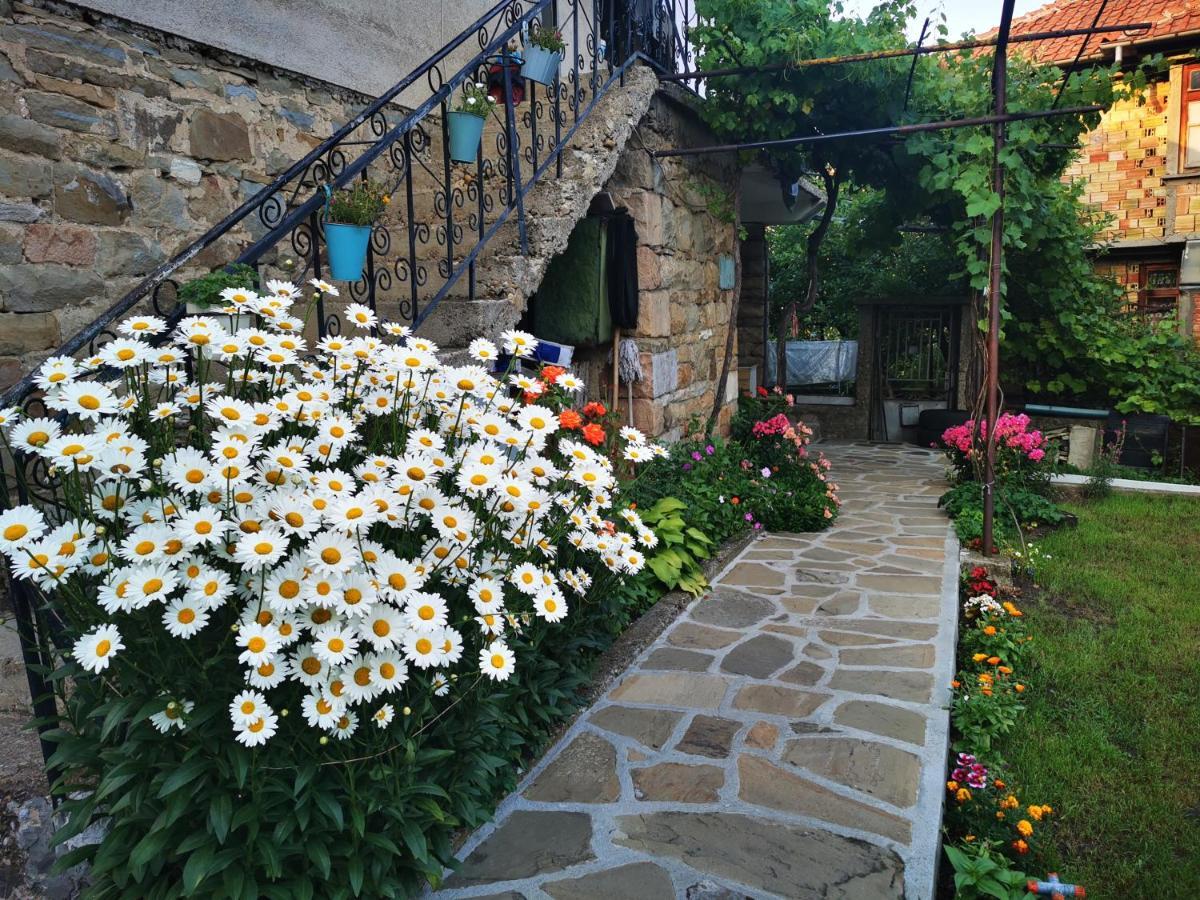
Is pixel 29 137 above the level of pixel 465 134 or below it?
below

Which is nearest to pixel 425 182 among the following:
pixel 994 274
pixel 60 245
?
pixel 60 245

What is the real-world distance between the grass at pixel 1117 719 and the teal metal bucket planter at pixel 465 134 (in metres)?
3.43

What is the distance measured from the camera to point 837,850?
7.38 ft

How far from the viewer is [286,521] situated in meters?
1.77

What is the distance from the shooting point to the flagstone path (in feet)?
7.07

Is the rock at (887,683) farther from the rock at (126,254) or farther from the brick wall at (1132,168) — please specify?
the brick wall at (1132,168)

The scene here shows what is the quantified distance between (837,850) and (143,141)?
11.8ft

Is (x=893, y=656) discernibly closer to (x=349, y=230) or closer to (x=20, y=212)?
(x=349, y=230)

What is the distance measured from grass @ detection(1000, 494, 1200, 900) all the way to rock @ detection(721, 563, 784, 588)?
1327mm

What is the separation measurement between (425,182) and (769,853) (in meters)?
4.13

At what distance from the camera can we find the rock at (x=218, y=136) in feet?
11.7

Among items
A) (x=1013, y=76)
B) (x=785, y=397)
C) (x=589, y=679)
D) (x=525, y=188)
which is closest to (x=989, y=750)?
(x=589, y=679)

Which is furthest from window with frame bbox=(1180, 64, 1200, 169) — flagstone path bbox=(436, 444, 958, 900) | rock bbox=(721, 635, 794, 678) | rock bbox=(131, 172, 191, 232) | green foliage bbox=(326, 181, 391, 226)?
rock bbox=(131, 172, 191, 232)

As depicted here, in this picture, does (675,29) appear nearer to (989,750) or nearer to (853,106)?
(853,106)
